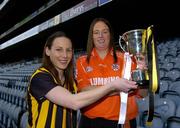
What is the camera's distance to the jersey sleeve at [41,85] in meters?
1.30

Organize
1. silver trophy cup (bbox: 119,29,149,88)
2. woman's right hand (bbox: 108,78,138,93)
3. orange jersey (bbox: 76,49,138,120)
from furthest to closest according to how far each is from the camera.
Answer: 1. orange jersey (bbox: 76,49,138,120)
2. silver trophy cup (bbox: 119,29,149,88)
3. woman's right hand (bbox: 108,78,138,93)

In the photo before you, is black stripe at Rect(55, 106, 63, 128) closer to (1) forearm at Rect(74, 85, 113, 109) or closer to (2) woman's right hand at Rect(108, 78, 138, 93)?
(1) forearm at Rect(74, 85, 113, 109)

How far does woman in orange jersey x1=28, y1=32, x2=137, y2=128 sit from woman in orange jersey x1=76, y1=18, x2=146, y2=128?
32 centimetres

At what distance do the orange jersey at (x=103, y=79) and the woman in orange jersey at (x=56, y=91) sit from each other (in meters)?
0.32

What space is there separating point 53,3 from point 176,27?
5.07 m

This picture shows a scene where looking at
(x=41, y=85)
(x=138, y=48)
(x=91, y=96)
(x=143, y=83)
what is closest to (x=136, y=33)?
(x=138, y=48)

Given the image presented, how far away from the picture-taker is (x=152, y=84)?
4.10 ft

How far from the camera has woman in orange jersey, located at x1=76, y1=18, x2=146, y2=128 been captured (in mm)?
1716

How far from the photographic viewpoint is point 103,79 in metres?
1.73

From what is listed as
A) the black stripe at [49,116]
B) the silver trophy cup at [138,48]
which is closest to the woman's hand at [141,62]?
the silver trophy cup at [138,48]

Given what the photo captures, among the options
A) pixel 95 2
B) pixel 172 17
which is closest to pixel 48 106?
pixel 95 2

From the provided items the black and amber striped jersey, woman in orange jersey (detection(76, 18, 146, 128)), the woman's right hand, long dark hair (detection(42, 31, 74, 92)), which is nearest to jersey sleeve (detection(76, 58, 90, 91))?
woman in orange jersey (detection(76, 18, 146, 128))

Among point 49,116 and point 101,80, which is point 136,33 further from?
point 49,116

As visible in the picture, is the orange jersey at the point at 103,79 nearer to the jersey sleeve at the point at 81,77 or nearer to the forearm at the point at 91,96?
the jersey sleeve at the point at 81,77
